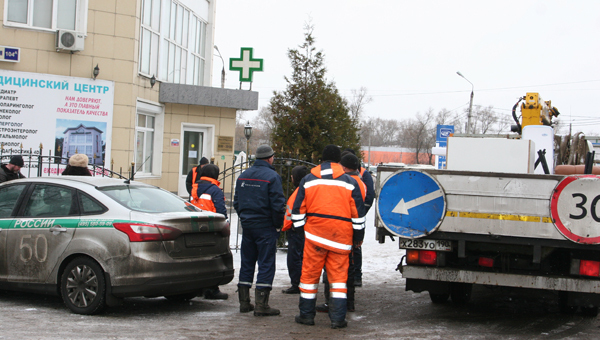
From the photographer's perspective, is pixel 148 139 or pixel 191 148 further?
pixel 191 148

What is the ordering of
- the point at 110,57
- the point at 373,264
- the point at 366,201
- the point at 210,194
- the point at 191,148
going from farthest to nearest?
the point at 191,148
the point at 110,57
the point at 373,264
the point at 366,201
the point at 210,194

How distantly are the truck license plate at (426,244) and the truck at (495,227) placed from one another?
0.01 m

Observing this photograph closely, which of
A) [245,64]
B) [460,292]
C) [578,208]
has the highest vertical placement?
[245,64]

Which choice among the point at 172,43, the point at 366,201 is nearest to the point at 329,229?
the point at 366,201

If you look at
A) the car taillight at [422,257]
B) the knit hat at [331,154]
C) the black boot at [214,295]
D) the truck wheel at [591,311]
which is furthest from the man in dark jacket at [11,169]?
the truck wheel at [591,311]

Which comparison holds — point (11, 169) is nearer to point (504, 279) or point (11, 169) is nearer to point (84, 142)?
point (84, 142)

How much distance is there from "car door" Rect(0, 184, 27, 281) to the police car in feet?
0.04

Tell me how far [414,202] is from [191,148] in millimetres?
13709

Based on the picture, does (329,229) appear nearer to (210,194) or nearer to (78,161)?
(210,194)

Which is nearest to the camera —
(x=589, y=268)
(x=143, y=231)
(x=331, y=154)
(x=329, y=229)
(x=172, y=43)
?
(x=589, y=268)

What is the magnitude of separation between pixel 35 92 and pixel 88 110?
4.23ft

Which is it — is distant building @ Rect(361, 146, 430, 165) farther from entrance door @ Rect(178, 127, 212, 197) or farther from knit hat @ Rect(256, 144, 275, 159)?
knit hat @ Rect(256, 144, 275, 159)

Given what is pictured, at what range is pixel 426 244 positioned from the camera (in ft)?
19.0

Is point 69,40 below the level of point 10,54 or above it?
above
